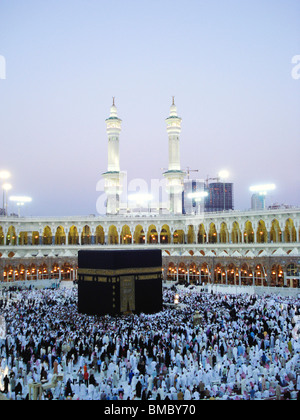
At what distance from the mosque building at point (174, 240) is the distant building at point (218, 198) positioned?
2483 inches

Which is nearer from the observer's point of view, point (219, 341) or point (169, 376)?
point (169, 376)

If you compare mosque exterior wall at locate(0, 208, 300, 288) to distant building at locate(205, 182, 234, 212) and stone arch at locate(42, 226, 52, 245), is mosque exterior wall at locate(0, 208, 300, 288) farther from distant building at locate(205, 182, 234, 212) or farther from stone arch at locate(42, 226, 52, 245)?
distant building at locate(205, 182, 234, 212)

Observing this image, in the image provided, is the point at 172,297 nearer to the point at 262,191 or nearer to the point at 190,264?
the point at 190,264

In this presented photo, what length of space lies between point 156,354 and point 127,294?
8662mm

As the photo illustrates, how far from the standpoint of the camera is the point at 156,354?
13.8 meters

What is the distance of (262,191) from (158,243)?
12181mm

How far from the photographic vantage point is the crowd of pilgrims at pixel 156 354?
35.2 ft

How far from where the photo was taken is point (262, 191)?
1743 inches

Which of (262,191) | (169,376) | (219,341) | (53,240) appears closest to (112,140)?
(53,240)

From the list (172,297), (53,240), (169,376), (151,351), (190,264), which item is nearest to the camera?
(169,376)

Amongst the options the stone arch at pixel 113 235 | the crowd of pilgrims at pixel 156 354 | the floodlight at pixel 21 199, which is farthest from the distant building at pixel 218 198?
the crowd of pilgrims at pixel 156 354

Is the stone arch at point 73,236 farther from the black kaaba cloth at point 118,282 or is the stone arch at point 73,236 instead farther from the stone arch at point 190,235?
the black kaaba cloth at point 118,282

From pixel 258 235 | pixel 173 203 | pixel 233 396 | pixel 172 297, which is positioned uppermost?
pixel 173 203

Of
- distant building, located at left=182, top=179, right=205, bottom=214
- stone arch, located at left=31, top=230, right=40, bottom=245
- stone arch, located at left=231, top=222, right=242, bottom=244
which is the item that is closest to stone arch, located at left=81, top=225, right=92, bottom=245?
stone arch, located at left=31, top=230, right=40, bottom=245
